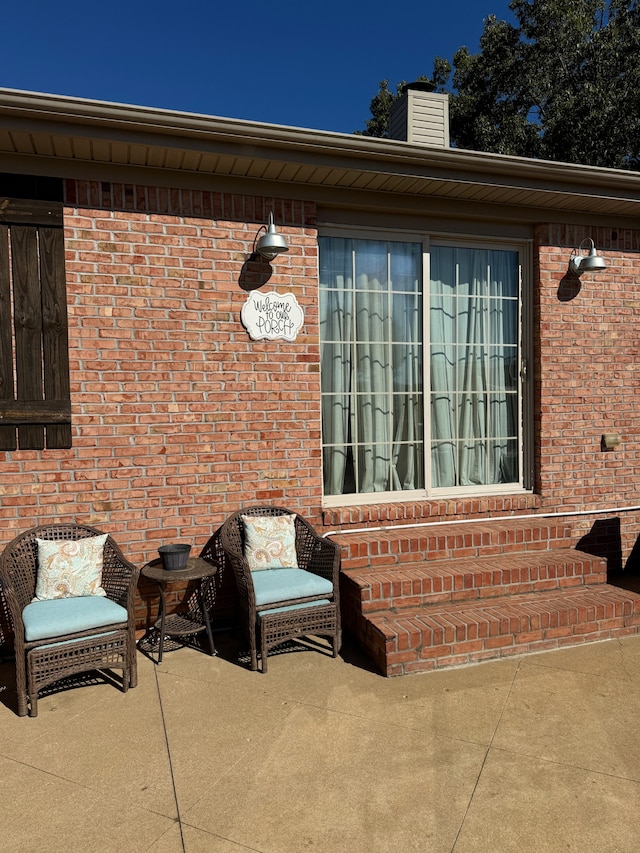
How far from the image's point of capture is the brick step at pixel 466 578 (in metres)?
4.26

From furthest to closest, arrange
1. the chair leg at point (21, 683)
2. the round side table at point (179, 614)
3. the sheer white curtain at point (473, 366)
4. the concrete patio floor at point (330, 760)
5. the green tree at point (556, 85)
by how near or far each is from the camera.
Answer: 1. the green tree at point (556, 85)
2. the sheer white curtain at point (473, 366)
3. the round side table at point (179, 614)
4. the chair leg at point (21, 683)
5. the concrete patio floor at point (330, 760)

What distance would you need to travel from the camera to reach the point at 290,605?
3912mm

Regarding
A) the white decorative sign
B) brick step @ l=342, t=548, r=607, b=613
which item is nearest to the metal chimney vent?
the white decorative sign

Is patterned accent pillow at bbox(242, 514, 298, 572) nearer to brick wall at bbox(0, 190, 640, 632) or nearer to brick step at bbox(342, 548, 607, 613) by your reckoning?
brick wall at bbox(0, 190, 640, 632)

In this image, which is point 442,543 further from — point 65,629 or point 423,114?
point 423,114

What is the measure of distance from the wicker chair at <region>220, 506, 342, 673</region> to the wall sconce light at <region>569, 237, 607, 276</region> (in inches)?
128

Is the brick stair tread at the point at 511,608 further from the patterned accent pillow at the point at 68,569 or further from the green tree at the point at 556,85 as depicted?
the green tree at the point at 556,85

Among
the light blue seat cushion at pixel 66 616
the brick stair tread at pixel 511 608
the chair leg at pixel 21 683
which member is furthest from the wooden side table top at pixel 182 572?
the brick stair tread at pixel 511 608

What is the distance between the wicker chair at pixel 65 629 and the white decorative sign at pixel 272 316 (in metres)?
1.83

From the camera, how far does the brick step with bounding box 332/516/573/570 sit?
460 cm

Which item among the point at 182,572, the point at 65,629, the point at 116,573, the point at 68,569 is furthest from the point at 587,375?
the point at 65,629

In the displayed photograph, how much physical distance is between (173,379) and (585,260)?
357 cm

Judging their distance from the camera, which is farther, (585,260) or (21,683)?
(585,260)

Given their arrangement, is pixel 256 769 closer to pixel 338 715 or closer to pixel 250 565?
pixel 338 715
